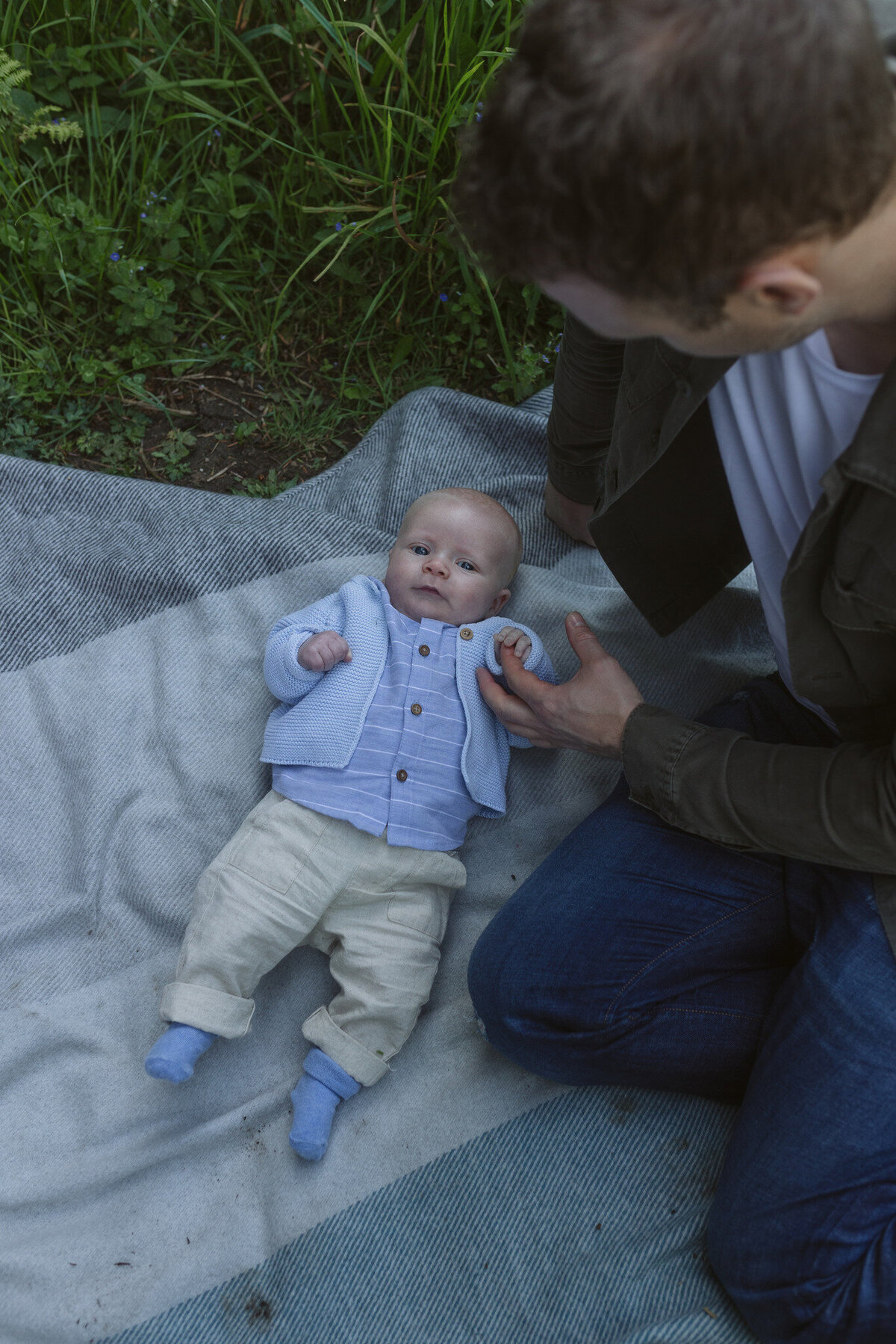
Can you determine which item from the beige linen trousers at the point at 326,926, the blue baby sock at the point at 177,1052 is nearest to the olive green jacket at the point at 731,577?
the beige linen trousers at the point at 326,926

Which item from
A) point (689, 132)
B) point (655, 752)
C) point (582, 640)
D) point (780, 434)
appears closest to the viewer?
point (689, 132)

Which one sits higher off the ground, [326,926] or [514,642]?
[514,642]

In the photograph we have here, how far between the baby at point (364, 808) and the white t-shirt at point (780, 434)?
607mm

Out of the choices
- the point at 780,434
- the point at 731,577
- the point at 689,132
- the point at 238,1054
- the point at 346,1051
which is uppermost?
the point at 689,132

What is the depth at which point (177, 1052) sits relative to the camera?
1716 mm

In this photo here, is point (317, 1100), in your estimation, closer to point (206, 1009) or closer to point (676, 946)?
point (206, 1009)

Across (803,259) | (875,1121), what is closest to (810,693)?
(875,1121)

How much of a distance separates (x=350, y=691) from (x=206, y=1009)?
649 millimetres

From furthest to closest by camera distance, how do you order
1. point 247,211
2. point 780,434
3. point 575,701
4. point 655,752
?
point 247,211, point 575,701, point 655,752, point 780,434

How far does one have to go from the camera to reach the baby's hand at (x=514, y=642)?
204cm

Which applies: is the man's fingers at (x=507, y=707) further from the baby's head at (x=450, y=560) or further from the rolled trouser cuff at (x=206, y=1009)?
the rolled trouser cuff at (x=206, y=1009)

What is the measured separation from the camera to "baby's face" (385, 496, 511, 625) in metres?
2.10

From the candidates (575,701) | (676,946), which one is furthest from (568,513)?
(676,946)

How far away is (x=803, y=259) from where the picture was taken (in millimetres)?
991
